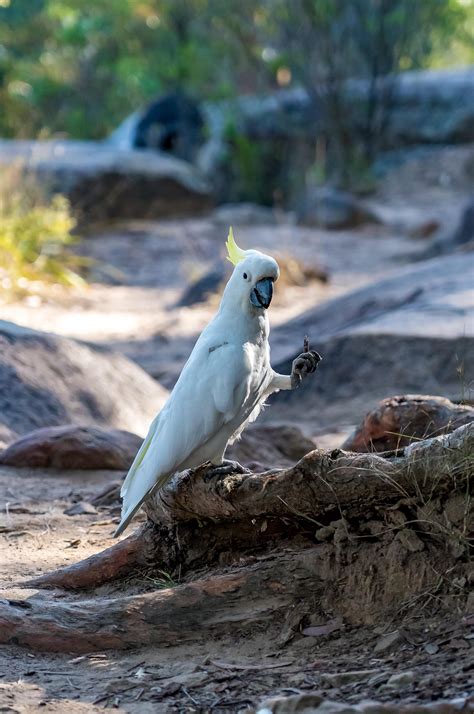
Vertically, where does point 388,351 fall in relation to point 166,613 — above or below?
above

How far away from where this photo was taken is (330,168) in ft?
49.8

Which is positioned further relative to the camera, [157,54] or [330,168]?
[157,54]

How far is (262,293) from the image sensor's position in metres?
3.05

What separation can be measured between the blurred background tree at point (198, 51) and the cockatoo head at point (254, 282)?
17.7ft

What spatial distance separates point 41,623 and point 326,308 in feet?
16.3

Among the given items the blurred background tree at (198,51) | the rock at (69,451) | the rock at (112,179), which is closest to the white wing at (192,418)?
the rock at (69,451)

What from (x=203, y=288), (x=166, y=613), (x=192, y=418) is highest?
(x=203, y=288)

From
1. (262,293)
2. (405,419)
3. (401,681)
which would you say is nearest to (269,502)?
(262,293)

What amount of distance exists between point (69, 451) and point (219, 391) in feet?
5.68

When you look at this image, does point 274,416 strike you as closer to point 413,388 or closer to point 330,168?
point 413,388

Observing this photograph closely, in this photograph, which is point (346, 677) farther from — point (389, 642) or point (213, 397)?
point (213, 397)

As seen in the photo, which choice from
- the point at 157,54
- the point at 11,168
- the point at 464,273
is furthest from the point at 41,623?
the point at 157,54

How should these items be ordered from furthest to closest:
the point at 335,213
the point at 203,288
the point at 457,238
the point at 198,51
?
the point at 198,51 → the point at 335,213 → the point at 457,238 → the point at 203,288

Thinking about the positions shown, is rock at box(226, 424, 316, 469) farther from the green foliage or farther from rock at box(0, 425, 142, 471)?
the green foliage
